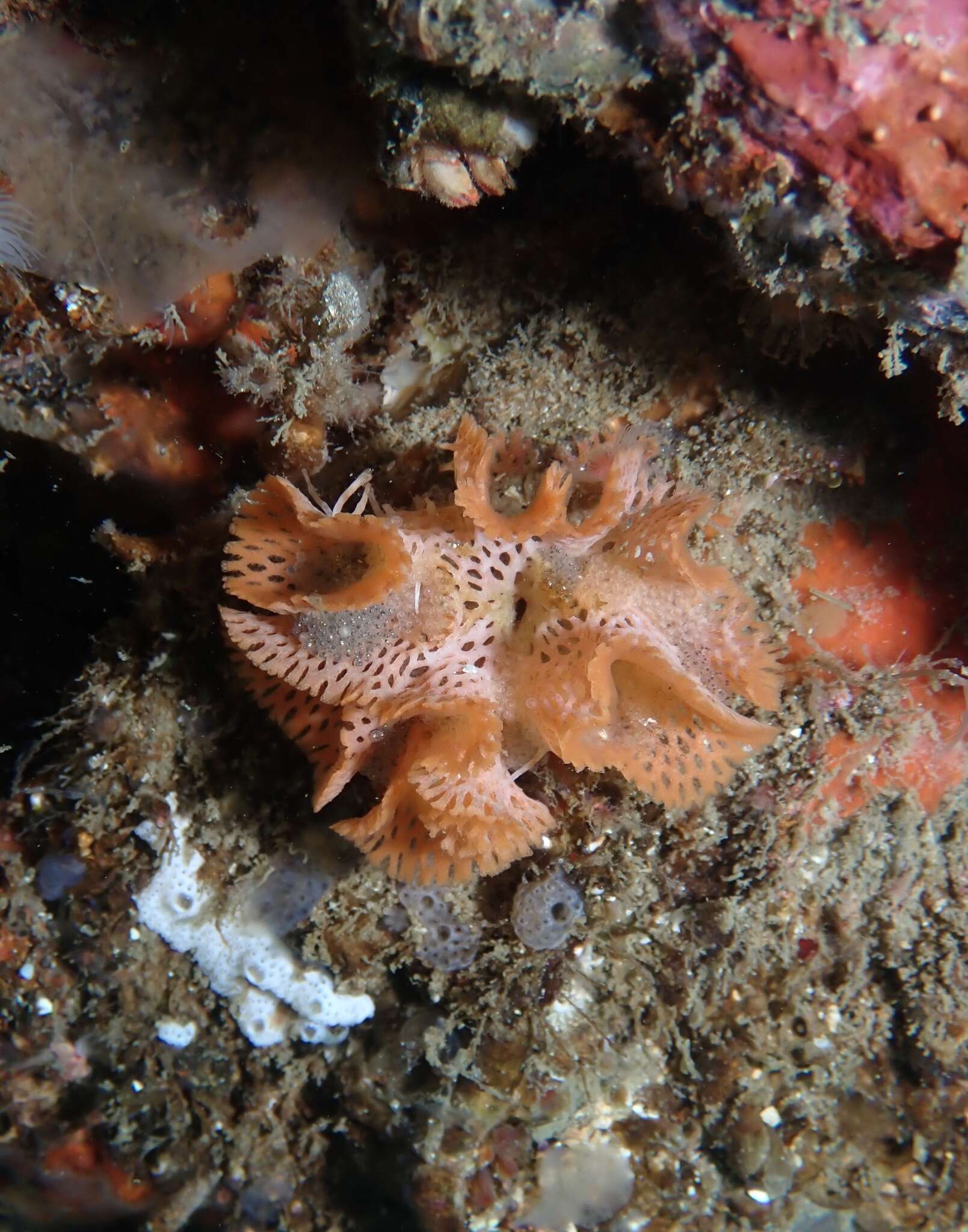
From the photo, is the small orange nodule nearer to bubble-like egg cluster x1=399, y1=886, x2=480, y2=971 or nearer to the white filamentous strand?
the white filamentous strand

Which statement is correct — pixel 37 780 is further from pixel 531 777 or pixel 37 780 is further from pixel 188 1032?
pixel 531 777

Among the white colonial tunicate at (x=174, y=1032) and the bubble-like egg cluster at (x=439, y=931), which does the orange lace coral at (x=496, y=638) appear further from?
the white colonial tunicate at (x=174, y=1032)

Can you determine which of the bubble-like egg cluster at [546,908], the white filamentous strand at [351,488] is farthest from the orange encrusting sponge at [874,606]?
the white filamentous strand at [351,488]

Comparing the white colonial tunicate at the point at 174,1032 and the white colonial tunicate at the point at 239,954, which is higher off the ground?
the white colonial tunicate at the point at 239,954

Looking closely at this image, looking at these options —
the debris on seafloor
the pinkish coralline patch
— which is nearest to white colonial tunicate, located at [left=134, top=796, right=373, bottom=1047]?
the debris on seafloor

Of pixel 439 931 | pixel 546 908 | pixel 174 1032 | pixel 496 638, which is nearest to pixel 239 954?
pixel 174 1032

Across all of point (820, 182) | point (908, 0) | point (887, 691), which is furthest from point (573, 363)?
point (887, 691)
